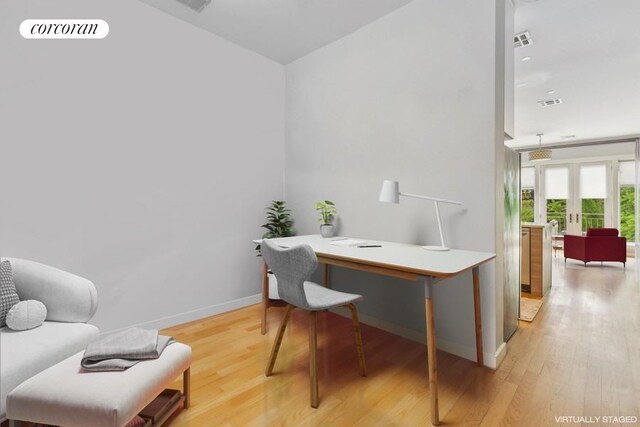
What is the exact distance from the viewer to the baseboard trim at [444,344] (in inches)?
77.8

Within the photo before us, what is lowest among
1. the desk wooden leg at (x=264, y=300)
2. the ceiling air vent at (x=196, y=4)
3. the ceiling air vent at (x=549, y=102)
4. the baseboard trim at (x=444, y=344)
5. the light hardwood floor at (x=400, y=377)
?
the light hardwood floor at (x=400, y=377)

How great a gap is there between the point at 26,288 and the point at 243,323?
58.9 inches

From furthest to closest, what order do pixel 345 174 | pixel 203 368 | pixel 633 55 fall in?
pixel 633 55, pixel 345 174, pixel 203 368

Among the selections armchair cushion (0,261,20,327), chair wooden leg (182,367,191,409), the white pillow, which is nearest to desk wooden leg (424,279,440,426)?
chair wooden leg (182,367,191,409)

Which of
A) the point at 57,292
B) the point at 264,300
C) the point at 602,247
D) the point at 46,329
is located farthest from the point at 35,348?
the point at 602,247

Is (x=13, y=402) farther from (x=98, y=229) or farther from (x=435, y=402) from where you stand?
(x=435, y=402)

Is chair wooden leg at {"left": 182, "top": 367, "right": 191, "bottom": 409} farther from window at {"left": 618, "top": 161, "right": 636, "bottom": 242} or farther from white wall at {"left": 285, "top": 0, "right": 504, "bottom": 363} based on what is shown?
window at {"left": 618, "top": 161, "right": 636, "bottom": 242}

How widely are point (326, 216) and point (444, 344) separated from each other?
1411 millimetres

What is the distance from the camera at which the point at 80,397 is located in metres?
1.08

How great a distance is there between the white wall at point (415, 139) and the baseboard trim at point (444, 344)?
0.5 inches

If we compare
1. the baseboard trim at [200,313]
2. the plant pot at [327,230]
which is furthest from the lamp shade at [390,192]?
the baseboard trim at [200,313]

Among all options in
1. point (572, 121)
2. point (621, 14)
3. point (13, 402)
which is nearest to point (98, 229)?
point (13, 402)

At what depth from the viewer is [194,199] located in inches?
110

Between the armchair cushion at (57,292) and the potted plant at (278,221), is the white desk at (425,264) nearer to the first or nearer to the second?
the potted plant at (278,221)
